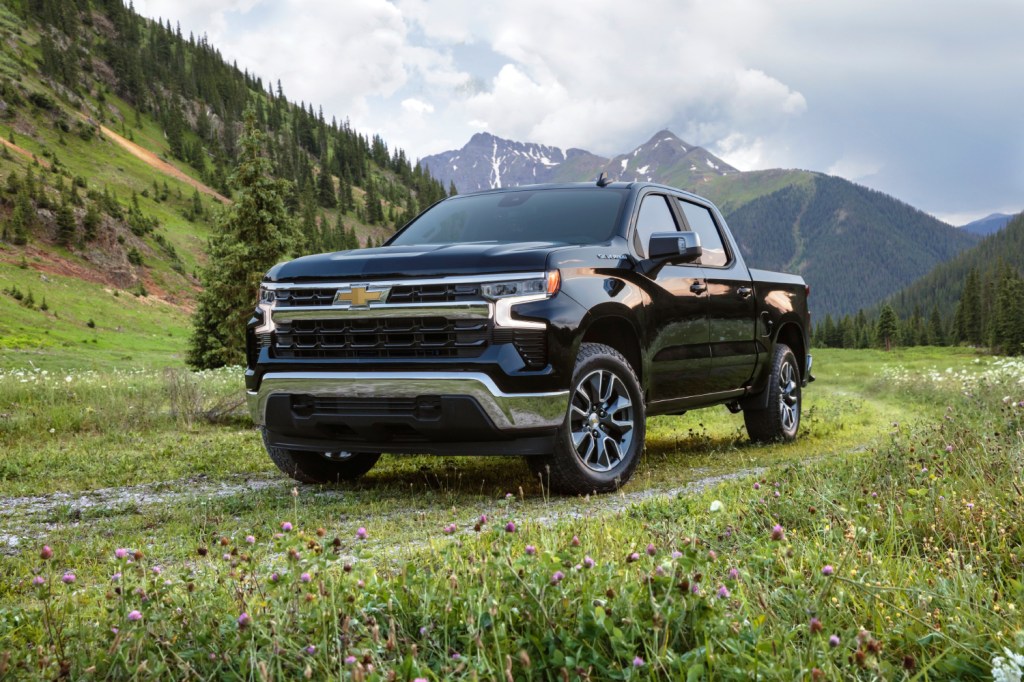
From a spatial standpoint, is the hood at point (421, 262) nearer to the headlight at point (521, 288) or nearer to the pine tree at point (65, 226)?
the headlight at point (521, 288)

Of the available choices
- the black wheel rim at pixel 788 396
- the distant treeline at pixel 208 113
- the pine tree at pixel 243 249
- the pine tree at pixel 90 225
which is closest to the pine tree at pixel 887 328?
the distant treeline at pixel 208 113

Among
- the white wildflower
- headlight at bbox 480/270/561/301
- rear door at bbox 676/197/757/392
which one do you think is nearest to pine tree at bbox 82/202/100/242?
rear door at bbox 676/197/757/392

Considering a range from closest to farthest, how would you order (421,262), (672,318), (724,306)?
(421,262) → (672,318) → (724,306)

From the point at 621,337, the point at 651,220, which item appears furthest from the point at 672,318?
the point at 651,220

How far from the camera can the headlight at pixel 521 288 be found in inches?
202

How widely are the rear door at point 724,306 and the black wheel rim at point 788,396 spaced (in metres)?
0.84

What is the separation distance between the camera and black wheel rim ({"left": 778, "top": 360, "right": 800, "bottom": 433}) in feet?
28.5

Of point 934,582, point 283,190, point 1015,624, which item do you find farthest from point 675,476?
point 283,190

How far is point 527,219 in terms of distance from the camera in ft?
21.6

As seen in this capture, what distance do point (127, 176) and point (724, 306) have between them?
104 meters

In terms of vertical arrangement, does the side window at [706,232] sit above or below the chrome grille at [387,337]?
above

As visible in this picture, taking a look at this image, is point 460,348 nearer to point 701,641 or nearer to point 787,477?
point 787,477

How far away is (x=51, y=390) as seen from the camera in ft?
36.6

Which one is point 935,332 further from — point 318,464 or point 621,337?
point 318,464
